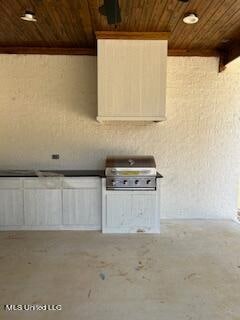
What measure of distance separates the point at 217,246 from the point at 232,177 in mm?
1536

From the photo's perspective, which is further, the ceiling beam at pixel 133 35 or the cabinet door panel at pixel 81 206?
the cabinet door panel at pixel 81 206

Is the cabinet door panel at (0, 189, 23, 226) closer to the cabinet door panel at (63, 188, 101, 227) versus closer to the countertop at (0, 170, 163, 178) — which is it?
the countertop at (0, 170, 163, 178)

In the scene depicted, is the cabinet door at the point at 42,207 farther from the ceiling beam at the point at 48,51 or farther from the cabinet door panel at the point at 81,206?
→ the ceiling beam at the point at 48,51

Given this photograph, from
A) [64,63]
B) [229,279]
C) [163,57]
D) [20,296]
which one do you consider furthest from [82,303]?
[64,63]

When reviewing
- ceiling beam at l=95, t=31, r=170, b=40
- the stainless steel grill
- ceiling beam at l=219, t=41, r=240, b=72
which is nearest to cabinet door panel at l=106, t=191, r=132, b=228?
the stainless steel grill

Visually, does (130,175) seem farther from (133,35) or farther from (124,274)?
(133,35)

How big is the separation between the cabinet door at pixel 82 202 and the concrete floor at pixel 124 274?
0.20m

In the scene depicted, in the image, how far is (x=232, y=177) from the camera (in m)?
4.59

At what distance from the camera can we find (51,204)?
395 centimetres

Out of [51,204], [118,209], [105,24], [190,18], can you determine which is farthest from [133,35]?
[51,204]

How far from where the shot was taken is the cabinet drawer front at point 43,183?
3914 mm

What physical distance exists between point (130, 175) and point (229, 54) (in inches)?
95.2

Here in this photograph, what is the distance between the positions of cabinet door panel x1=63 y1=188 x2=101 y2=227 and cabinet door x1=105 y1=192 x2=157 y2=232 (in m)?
0.19

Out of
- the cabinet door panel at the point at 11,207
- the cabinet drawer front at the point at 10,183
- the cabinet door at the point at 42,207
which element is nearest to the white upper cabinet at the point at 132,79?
the cabinet door at the point at 42,207
